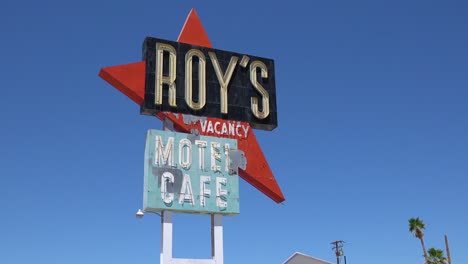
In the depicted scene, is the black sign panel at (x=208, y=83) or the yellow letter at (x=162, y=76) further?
the black sign panel at (x=208, y=83)

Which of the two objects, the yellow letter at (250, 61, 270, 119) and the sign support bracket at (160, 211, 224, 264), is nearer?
the sign support bracket at (160, 211, 224, 264)

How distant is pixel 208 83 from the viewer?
21.6 meters

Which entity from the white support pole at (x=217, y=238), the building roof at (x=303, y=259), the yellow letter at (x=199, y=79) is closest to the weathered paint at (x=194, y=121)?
the yellow letter at (x=199, y=79)

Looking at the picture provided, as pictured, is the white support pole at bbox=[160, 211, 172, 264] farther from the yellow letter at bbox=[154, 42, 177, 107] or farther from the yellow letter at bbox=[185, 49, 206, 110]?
the yellow letter at bbox=[185, 49, 206, 110]

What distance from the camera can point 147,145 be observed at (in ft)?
64.1

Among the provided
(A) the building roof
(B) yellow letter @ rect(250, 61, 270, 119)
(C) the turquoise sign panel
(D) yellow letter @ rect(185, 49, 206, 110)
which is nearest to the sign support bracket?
(C) the turquoise sign panel

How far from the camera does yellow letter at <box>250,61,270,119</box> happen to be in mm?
22203

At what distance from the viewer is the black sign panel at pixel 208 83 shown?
20719 mm

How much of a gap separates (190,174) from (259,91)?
4.59m

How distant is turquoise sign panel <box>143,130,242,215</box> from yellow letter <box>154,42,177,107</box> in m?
1.32

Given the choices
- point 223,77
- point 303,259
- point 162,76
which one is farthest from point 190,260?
point 303,259

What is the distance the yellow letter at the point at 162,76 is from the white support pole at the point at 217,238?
4130 millimetres

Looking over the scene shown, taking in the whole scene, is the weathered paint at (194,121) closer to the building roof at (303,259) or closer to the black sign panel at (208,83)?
the black sign panel at (208,83)

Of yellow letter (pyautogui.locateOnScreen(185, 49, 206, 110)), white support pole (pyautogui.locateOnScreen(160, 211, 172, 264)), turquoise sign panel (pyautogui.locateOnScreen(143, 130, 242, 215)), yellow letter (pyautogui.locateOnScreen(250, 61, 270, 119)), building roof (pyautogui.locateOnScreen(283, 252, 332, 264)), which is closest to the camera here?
white support pole (pyautogui.locateOnScreen(160, 211, 172, 264))
